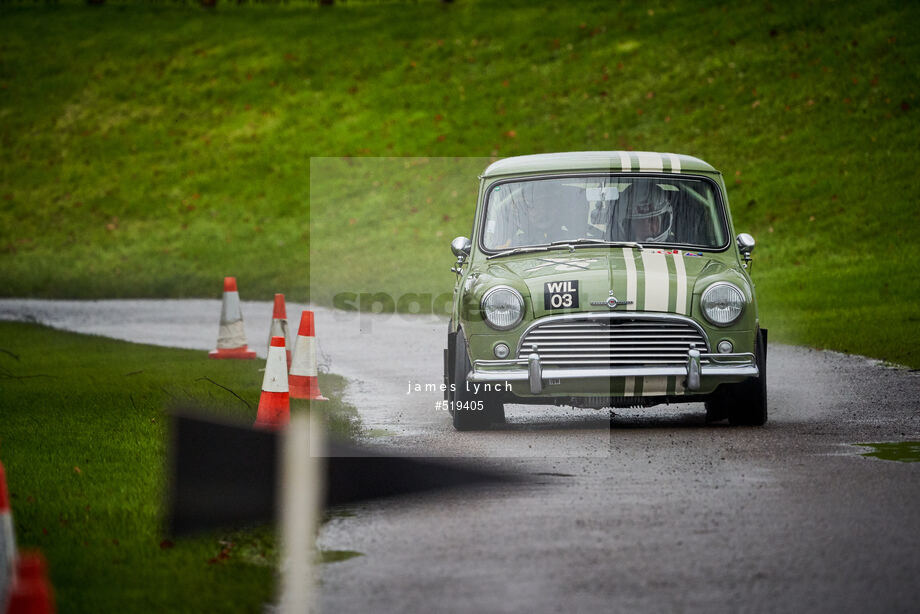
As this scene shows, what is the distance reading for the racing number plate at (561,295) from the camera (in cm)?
972

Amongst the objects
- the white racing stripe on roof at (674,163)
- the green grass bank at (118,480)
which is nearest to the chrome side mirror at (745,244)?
the white racing stripe on roof at (674,163)

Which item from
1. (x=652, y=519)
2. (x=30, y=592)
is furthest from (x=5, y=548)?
(x=652, y=519)

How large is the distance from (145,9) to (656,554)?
43.3 metres

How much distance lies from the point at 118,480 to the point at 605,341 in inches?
126

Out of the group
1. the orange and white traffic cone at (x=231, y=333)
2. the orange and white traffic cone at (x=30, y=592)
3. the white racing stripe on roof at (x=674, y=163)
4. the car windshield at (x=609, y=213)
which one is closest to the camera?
the orange and white traffic cone at (x=30, y=592)

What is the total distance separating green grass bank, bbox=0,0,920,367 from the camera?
25781 mm

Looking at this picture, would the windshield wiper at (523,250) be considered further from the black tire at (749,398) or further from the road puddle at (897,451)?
the road puddle at (897,451)

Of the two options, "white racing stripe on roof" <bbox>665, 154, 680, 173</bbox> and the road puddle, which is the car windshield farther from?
the road puddle

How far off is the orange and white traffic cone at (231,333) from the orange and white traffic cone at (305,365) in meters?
3.64

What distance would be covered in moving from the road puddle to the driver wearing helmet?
7.45 feet

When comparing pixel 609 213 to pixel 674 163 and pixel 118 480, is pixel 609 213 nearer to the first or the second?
pixel 674 163

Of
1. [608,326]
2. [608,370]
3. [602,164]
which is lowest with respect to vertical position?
[608,370]

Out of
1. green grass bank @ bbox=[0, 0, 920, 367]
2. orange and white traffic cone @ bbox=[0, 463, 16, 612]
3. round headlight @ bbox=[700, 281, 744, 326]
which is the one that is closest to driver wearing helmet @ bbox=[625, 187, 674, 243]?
round headlight @ bbox=[700, 281, 744, 326]

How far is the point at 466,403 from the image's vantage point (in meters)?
10.0
